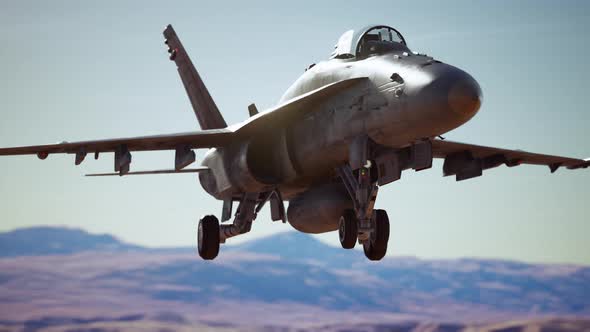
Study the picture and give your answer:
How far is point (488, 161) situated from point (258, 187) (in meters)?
7.19

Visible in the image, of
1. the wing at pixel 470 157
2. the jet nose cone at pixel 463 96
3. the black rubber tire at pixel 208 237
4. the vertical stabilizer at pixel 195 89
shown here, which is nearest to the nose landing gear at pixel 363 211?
the jet nose cone at pixel 463 96

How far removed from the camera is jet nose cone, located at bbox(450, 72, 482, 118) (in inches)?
662

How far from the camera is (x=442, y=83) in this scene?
1703 cm

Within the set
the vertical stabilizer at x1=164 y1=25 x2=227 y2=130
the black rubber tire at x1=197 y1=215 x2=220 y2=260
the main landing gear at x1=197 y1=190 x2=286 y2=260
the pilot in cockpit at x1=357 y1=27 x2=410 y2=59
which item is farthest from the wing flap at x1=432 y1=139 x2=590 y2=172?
the vertical stabilizer at x1=164 y1=25 x2=227 y2=130

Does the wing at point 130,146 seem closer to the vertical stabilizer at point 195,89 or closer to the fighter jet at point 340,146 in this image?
the fighter jet at point 340,146

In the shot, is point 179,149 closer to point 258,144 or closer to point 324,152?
point 258,144

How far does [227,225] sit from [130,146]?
3.76 m

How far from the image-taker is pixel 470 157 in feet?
79.5

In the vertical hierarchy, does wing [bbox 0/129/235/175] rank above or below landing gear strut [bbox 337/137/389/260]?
above

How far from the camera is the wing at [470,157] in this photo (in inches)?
944

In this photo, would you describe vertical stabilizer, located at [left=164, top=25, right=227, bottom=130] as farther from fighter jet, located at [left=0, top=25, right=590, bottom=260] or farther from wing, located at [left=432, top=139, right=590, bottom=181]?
wing, located at [left=432, top=139, right=590, bottom=181]

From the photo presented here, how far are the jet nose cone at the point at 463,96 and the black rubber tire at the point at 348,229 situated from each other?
513 centimetres

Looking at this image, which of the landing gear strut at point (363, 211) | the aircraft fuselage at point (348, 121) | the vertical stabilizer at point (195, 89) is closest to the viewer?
the aircraft fuselage at point (348, 121)

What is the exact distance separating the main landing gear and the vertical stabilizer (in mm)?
4306
